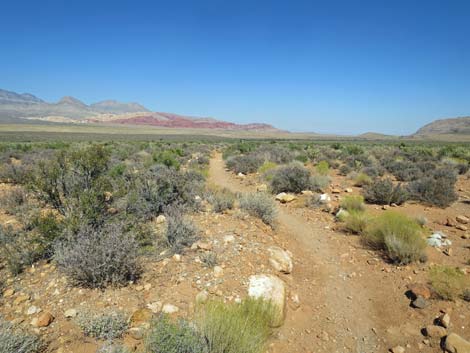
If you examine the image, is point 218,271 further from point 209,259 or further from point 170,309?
point 170,309

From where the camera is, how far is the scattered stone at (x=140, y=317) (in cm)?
294

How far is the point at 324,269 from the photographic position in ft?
16.3

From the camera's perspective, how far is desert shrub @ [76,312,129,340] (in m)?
→ 2.70

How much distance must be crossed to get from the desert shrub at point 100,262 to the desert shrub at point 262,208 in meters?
3.42

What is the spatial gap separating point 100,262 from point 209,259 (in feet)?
5.19

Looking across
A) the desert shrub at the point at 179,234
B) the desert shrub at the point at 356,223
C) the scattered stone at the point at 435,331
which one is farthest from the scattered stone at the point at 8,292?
the desert shrub at the point at 356,223

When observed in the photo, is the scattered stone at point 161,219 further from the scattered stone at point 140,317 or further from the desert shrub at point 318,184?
the desert shrub at point 318,184

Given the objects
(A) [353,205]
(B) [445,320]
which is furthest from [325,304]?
(A) [353,205]

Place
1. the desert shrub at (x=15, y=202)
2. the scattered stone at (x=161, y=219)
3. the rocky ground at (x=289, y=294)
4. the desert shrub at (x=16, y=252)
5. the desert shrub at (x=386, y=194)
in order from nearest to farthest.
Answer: the rocky ground at (x=289, y=294) < the desert shrub at (x=16, y=252) < the scattered stone at (x=161, y=219) < the desert shrub at (x=15, y=202) < the desert shrub at (x=386, y=194)

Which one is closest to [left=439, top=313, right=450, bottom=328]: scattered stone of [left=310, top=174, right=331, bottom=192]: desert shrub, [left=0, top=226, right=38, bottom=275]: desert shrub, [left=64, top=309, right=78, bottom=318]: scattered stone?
[left=64, top=309, right=78, bottom=318]: scattered stone

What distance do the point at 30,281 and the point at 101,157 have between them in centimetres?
305

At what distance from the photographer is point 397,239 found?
496 centimetres

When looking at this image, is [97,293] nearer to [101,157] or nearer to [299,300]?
[299,300]

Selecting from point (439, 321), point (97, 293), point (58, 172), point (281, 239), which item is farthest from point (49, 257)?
point (439, 321)
